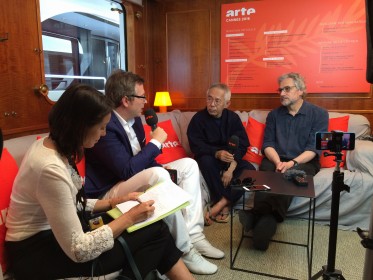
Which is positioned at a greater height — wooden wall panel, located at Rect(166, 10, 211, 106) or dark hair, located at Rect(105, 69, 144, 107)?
wooden wall panel, located at Rect(166, 10, 211, 106)

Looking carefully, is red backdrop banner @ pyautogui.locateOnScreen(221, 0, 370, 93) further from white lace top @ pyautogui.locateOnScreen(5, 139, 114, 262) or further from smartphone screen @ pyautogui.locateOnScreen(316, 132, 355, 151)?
white lace top @ pyautogui.locateOnScreen(5, 139, 114, 262)

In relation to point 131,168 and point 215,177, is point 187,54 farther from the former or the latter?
point 131,168

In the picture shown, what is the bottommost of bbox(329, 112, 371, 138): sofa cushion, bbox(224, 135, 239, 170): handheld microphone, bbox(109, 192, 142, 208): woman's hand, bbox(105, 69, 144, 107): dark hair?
bbox(109, 192, 142, 208): woman's hand

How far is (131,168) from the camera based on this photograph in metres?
1.76

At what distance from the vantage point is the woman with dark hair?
1042mm

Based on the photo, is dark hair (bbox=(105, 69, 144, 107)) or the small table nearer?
the small table

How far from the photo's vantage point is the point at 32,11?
220cm

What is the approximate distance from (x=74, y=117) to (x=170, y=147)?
171 cm

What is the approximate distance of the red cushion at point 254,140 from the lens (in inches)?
115

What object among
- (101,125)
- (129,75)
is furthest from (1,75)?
(101,125)

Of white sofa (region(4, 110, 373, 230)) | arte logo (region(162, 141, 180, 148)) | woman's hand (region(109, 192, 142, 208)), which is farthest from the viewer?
arte logo (region(162, 141, 180, 148))

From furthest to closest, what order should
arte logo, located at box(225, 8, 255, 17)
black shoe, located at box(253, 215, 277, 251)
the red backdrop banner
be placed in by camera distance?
arte logo, located at box(225, 8, 255, 17) → the red backdrop banner → black shoe, located at box(253, 215, 277, 251)

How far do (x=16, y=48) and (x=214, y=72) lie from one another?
213cm

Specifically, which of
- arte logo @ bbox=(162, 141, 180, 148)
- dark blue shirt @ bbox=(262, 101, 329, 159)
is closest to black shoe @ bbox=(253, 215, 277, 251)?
dark blue shirt @ bbox=(262, 101, 329, 159)
